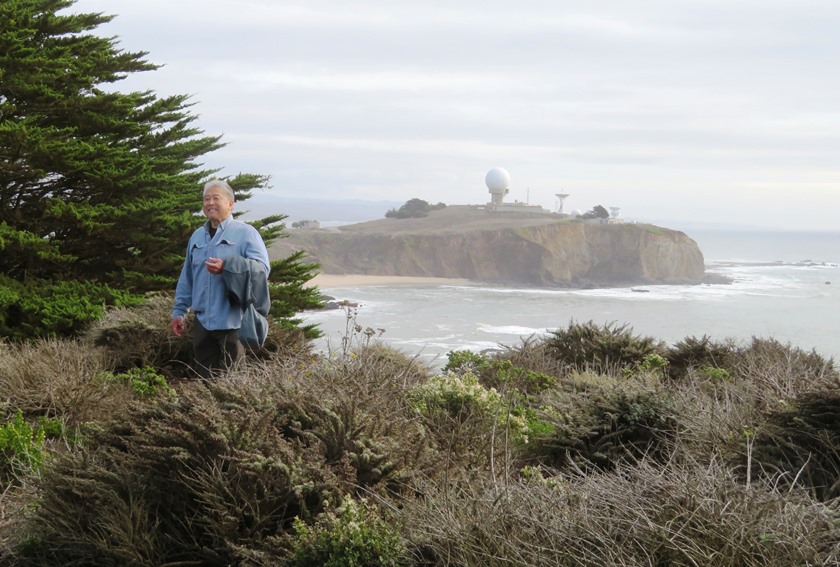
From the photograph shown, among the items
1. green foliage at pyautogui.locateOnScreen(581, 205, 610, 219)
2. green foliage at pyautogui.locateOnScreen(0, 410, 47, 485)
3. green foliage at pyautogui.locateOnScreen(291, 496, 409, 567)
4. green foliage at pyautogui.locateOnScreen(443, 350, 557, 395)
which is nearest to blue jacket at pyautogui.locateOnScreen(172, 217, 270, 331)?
green foliage at pyautogui.locateOnScreen(0, 410, 47, 485)

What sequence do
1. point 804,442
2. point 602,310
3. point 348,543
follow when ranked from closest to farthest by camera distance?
point 348,543, point 804,442, point 602,310

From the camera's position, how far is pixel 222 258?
6.54 metres

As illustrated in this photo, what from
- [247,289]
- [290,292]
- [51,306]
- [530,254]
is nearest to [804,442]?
[247,289]

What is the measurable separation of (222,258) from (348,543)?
340 cm

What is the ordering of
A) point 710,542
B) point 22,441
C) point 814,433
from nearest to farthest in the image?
1. point 710,542
2. point 814,433
3. point 22,441

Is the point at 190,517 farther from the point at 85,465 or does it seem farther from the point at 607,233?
the point at 607,233

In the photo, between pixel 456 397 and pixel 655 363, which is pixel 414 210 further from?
pixel 456 397

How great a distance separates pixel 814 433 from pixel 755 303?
90.1 metres

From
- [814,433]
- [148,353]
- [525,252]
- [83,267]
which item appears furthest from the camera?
[525,252]

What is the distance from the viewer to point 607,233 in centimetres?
11331

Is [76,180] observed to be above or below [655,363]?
above

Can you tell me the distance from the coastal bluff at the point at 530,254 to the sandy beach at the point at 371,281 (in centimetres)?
205

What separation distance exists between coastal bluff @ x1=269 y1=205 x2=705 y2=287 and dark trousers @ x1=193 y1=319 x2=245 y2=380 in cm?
10130

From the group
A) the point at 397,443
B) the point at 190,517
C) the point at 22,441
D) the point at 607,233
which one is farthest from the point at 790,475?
the point at 607,233
